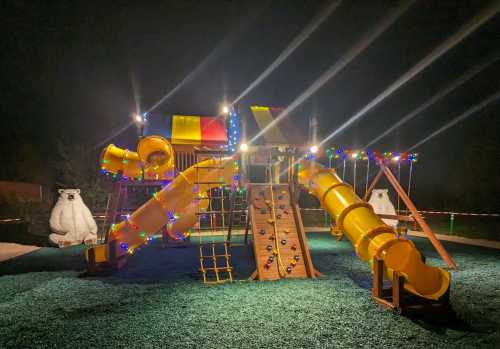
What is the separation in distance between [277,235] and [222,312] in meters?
2.84

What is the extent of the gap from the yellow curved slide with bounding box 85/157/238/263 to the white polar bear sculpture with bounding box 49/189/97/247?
5.23 metres

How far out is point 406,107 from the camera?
25.7 metres

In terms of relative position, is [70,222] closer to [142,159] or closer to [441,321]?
[142,159]

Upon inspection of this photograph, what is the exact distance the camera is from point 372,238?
226 inches

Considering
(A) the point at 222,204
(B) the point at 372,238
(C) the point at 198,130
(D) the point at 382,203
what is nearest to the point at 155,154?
(A) the point at 222,204

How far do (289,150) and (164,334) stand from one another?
17.4 feet

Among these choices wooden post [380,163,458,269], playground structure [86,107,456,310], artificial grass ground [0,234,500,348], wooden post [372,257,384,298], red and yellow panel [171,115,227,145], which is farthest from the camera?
red and yellow panel [171,115,227,145]

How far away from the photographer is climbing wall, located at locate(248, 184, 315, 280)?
22.7ft

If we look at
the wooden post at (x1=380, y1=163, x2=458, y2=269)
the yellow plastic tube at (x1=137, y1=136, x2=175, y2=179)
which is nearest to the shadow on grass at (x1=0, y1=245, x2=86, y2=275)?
the yellow plastic tube at (x1=137, y1=136, x2=175, y2=179)

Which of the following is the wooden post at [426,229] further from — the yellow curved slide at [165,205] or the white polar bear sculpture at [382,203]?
the white polar bear sculpture at [382,203]

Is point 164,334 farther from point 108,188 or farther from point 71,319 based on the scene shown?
point 108,188

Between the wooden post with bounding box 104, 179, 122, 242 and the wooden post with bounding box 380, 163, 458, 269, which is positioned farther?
the wooden post with bounding box 104, 179, 122, 242

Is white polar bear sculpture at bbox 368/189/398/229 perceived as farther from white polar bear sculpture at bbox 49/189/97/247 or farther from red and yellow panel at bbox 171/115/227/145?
white polar bear sculpture at bbox 49/189/97/247

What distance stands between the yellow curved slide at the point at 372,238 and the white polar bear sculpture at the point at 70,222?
930 centimetres
